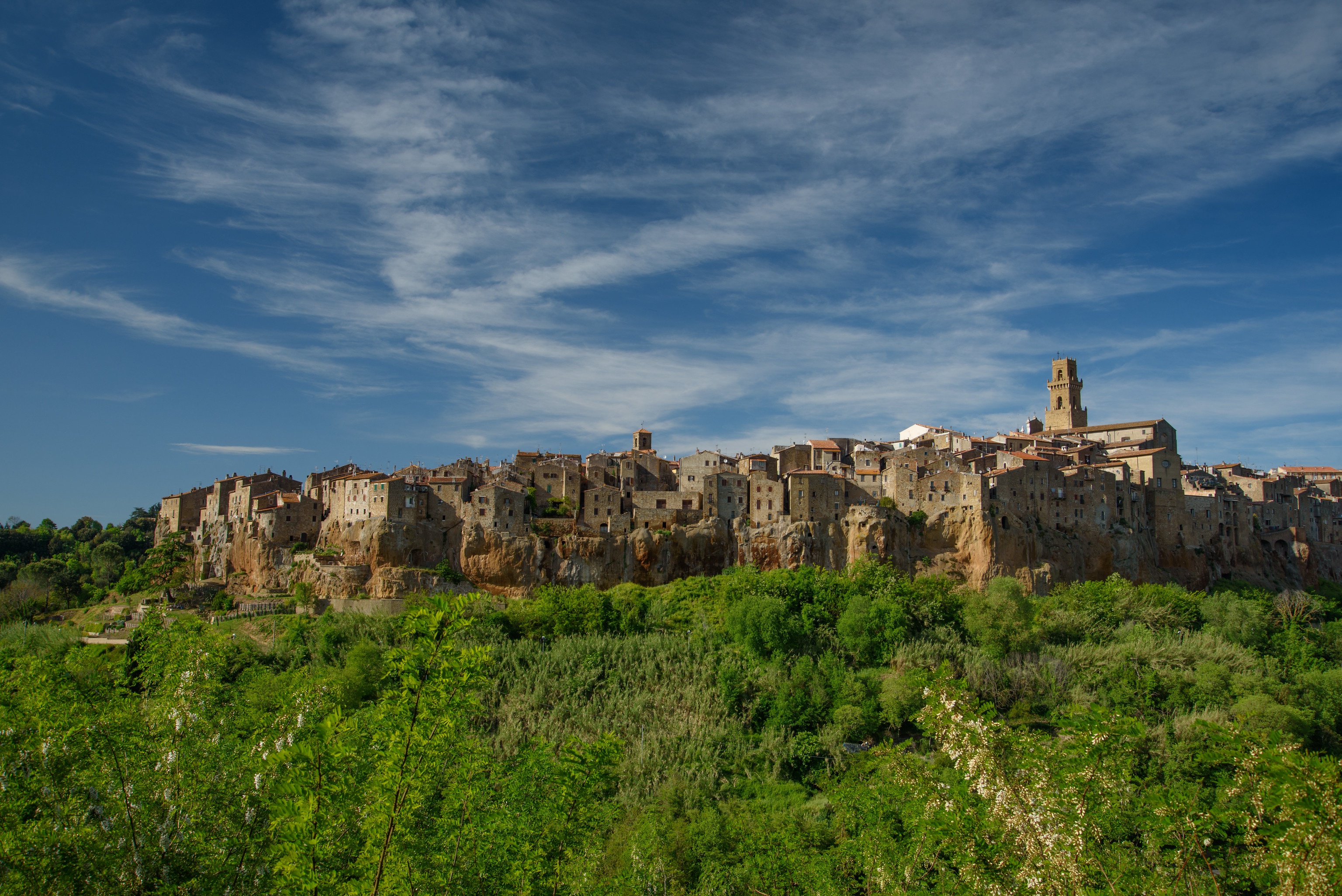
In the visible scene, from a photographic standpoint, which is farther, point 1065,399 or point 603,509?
point 1065,399

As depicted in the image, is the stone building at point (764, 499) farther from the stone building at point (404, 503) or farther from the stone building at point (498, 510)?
the stone building at point (404, 503)

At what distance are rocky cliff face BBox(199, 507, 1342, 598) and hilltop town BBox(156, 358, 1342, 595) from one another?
113 mm

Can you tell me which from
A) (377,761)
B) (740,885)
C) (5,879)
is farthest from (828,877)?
(5,879)

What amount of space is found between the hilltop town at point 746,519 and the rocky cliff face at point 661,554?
0.11m

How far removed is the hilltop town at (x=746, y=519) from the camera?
2361 inches

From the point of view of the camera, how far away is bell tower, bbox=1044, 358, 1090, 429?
90.9 m

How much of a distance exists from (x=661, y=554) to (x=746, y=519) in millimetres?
7087

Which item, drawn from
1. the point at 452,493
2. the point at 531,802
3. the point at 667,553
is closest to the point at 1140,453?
the point at 667,553

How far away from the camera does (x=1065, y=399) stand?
92000mm

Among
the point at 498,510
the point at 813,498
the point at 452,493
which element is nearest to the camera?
the point at 498,510

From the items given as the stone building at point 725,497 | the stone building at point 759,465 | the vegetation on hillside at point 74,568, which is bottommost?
the vegetation on hillside at point 74,568

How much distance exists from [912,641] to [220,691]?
39248mm

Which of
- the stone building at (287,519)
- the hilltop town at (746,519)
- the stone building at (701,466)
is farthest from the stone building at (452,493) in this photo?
Result: the stone building at (701,466)

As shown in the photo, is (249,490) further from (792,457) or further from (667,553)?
(792,457)
